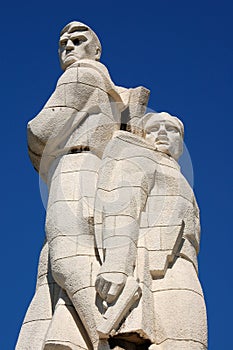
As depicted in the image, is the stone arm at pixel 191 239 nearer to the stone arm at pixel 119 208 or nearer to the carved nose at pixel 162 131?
the stone arm at pixel 119 208

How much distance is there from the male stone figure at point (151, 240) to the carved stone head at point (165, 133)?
1cm

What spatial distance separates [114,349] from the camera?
8.44 m

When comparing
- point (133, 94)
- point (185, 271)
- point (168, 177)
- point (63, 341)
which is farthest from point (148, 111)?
point (63, 341)

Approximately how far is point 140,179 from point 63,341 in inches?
78.6

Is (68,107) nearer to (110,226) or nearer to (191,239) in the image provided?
(110,226)

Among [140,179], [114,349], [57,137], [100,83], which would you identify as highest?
[100,83]

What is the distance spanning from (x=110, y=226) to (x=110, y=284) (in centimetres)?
Result: 73

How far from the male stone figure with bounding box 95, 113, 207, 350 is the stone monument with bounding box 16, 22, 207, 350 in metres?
0.01

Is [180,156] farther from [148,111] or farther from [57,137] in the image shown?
[57,137]

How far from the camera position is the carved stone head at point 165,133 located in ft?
33.8

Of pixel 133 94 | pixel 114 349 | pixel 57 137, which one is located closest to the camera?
pixel 114 349

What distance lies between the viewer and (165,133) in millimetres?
10359

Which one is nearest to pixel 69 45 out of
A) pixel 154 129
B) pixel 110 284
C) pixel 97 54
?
pixel 97 54

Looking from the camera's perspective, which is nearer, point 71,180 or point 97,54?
point 71,180
